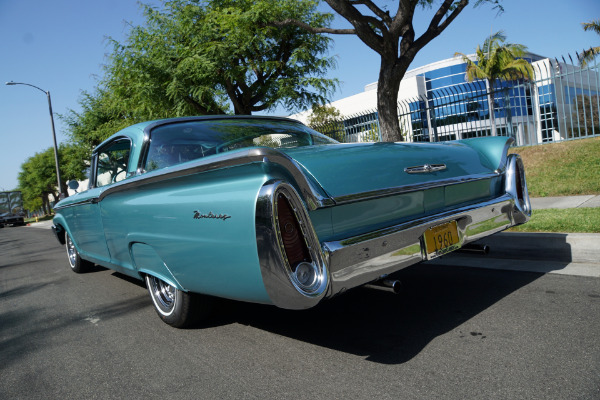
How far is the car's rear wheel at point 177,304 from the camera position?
3.14 meters

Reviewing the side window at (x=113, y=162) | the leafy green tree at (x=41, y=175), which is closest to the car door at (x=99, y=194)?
the side window at (x=113, y=162)

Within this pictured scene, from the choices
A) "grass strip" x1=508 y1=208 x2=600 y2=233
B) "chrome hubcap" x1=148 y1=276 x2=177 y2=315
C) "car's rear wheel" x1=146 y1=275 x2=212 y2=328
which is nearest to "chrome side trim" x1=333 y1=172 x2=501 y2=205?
"car's rear wheel" x1=146 y1=275 x2=212 y2=328

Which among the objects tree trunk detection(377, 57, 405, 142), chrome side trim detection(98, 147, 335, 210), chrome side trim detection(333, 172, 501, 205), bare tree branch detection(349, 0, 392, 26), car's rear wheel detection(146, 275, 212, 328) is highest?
bare tree branch detection(349, 0, 392, 26)

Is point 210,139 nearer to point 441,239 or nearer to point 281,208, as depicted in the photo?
point 281,208

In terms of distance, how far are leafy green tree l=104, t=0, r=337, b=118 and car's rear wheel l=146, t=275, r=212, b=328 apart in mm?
10461

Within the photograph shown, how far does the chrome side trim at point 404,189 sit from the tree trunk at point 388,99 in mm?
5393

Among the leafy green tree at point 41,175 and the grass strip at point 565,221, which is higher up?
the leafy green tree at point 41,175

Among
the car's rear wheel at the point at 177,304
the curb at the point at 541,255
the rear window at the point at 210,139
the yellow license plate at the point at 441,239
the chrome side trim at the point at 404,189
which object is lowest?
the curb at the point at 541,255

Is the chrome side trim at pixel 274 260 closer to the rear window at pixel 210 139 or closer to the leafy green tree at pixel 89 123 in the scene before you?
the rear window at pixel 210 139

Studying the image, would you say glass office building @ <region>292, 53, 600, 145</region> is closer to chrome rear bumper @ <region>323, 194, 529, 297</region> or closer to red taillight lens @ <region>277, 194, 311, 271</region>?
chrome rear bumper @ <region>323, 194, 529, 297</region>

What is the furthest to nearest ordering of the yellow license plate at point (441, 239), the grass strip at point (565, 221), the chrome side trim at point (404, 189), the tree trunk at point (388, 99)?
1. the tree trunk at point (388, 99)
2. the grass strip at point (565, 221)
3. the yellow license plate at point (441, 239)
4. the chrome side trim at point (404, 189)

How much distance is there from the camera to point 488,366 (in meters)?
2.29

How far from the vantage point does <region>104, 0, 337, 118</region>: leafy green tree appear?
13453mm

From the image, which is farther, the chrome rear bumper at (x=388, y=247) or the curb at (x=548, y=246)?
the curb at (x=548, y=246)
